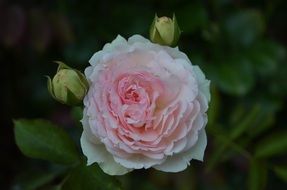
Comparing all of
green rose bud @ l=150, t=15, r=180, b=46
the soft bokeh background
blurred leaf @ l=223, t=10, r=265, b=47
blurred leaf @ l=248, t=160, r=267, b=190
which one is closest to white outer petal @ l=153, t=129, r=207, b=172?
green rose bud @ l=150, t=15, r=180, b=46

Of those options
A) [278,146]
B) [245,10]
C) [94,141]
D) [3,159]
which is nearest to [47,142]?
[94,141]

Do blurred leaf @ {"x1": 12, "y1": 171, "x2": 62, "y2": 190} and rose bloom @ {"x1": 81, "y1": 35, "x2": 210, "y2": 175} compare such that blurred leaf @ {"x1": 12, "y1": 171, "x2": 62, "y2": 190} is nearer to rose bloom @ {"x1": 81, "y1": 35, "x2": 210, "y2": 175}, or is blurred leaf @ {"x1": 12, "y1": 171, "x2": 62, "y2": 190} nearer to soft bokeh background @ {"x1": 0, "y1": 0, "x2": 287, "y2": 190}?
soft bokeh background @ {"x1": 0, "y1": 0, "x2": 287, "y2": 190}

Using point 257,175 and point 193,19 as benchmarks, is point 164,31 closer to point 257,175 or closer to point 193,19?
point 257,175

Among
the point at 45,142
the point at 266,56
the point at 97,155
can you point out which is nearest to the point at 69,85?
the point at 97,155

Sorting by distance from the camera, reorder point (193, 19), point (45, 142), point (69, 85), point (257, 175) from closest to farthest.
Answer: point (69, 85)
point (45, 142)
point (257, 175)
point (193, 19)

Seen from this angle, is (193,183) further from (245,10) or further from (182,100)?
(182,100)

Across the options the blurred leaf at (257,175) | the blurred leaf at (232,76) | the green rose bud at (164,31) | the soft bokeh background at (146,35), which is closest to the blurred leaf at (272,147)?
the blurred leaf at (257,175)
